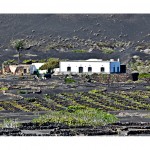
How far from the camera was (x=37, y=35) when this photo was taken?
55375mm

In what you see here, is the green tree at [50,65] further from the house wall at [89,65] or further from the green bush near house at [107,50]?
the green bush near house at [107,50]

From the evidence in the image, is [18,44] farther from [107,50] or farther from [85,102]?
[85,102]

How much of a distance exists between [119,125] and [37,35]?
21.9 m

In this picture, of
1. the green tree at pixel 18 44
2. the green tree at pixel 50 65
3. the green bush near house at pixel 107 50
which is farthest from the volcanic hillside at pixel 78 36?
the green tree at pixel 50 65

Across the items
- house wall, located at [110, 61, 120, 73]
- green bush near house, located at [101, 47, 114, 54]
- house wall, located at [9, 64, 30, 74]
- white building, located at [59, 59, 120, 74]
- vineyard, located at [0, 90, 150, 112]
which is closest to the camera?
vineyard, located at [0, 90, 150, 112]

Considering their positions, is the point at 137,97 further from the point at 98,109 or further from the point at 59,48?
the point at 59,48

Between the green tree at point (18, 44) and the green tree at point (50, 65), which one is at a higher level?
the green tree at point (18, 44)

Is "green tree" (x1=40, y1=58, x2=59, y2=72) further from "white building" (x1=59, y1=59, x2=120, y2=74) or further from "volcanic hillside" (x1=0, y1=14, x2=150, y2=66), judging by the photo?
"volcanic hillside" (x1=0, y1=14, x2=150, y2=66)

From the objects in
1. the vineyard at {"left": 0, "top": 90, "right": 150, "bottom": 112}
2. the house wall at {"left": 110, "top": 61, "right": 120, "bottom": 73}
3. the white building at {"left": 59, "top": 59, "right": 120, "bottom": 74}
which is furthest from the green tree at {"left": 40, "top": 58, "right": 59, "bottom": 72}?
the vineyard at {"left": 0, "top": 90, "right": 150, "bottom": 112}

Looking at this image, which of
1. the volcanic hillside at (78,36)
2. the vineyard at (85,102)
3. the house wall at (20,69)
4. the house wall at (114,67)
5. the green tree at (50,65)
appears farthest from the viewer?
the house wall at (20,69)

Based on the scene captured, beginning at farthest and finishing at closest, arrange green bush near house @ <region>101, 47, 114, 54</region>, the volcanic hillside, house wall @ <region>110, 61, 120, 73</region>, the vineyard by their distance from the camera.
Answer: green bush near house @ <region>101, 47, 114, 54</region>
house wall @ <region>110, 61, 120, 73</region>
the volcanic hillside
the vineyard

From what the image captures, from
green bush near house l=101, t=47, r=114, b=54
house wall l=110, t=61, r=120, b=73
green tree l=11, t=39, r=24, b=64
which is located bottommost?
house wall l=110, t=61, r=120, b=73

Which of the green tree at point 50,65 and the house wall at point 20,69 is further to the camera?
the house wall at point 20,69

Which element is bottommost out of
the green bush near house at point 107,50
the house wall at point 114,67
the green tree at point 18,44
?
the house wall at point 114,67
